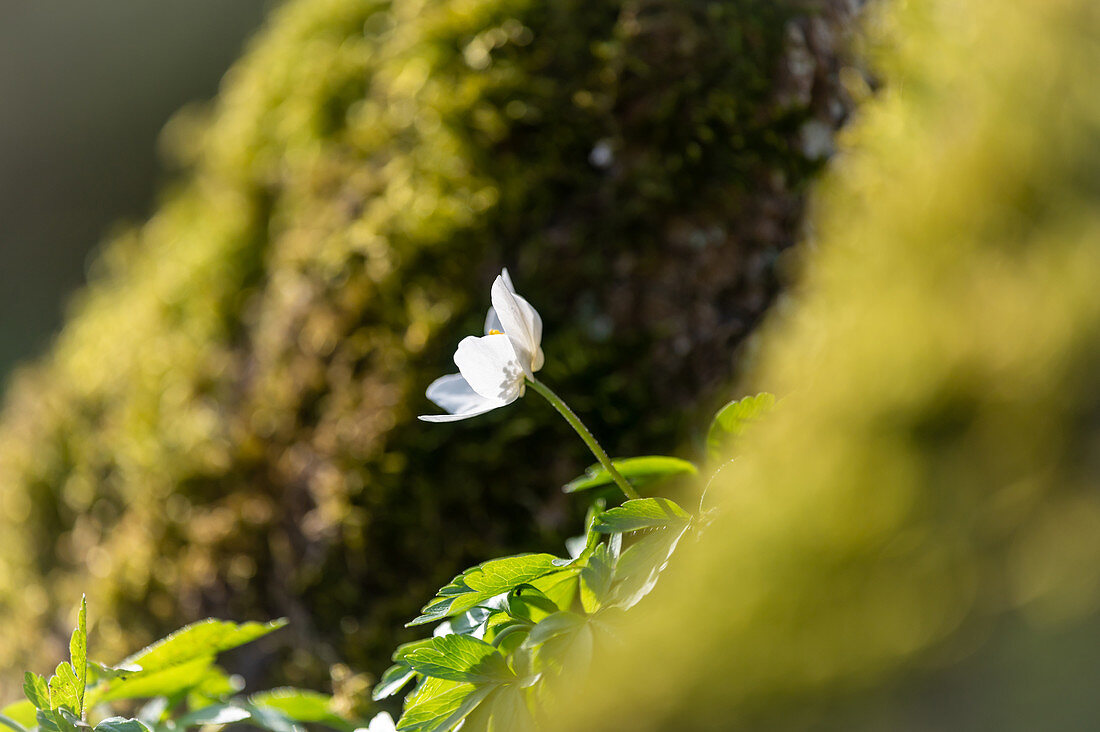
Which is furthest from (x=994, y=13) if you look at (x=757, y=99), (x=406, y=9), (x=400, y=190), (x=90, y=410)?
(x=90, y=410)

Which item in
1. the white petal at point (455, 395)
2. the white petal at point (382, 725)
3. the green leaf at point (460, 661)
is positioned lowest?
the white petal at point (382, 725)

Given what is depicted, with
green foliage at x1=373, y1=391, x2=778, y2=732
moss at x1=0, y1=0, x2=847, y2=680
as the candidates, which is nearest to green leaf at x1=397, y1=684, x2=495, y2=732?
green foliage at x1=373, y1=391, x2=778, y2=732

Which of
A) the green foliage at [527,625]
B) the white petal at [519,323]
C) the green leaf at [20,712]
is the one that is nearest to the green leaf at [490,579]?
the green foliage at [527,625]

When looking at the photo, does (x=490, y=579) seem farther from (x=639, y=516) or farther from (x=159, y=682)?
(x=159, y=682)

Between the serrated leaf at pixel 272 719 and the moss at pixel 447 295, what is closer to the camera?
the serrated leaf at pixel 272 719

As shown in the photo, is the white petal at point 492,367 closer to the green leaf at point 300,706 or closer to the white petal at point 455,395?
the white petal at point 455,395

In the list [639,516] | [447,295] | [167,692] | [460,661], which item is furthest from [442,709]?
[447,295]
